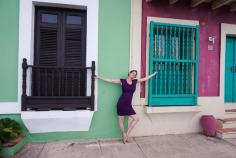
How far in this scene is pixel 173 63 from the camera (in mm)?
4625

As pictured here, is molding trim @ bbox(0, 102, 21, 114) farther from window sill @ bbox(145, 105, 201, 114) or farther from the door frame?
the door frame

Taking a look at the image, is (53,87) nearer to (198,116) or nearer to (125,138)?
(125,138)

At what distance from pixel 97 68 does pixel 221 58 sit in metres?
3.28

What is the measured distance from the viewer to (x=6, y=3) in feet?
12.8

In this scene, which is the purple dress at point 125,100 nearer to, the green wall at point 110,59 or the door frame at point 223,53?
the green wall at point 110,59

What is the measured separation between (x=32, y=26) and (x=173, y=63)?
10.9ft

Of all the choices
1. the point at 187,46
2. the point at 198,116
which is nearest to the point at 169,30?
the point at 187,46

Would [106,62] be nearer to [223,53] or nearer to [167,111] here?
[167,111]

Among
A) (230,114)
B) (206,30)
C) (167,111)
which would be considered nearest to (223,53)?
(206,30)

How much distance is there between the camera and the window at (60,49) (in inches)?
166

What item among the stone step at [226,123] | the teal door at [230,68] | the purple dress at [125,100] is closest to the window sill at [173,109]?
the purple dress at [125,100]

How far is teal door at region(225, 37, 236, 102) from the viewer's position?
530 centimetres

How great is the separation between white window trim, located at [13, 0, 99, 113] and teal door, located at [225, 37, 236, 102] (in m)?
3.70

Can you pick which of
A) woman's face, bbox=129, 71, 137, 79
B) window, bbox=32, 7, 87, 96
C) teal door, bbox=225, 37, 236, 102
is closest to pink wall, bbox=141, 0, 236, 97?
teal door, bbox=225, 37, 236, 102
